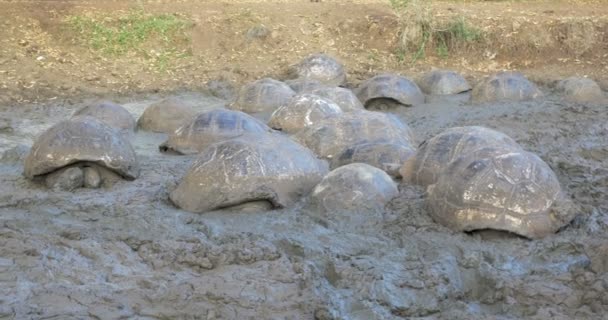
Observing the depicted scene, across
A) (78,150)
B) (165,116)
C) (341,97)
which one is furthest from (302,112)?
(78,150)

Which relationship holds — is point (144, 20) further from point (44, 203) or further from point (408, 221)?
point (408, 221)

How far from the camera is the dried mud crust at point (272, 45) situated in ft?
33.8

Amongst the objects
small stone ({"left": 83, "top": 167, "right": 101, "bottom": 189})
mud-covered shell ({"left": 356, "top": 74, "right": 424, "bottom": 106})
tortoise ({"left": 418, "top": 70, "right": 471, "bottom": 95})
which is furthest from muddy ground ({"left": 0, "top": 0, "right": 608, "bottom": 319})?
tortoise ({"left": 418, "top": 70, "right": 471, "bottom": 95})

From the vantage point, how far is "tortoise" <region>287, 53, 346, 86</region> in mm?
10352

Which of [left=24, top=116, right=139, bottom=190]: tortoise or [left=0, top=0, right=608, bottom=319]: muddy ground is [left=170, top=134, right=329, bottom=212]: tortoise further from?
[left=24, top=116, right=139, bottom=190]: tortoise

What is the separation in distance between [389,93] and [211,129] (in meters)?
2.96

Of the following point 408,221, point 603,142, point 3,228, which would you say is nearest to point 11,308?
point 3,228

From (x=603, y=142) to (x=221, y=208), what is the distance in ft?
13.7

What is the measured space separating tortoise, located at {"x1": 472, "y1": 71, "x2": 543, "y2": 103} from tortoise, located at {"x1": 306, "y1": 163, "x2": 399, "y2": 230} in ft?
14.1

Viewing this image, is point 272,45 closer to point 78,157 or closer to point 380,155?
point 380,155

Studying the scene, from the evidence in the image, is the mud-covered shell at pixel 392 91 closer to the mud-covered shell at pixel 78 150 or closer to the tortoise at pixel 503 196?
the mud-covered shell at pixel 78 150

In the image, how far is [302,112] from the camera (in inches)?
310

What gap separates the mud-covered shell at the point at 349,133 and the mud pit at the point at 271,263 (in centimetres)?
96

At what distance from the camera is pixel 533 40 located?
1123 centimetres
